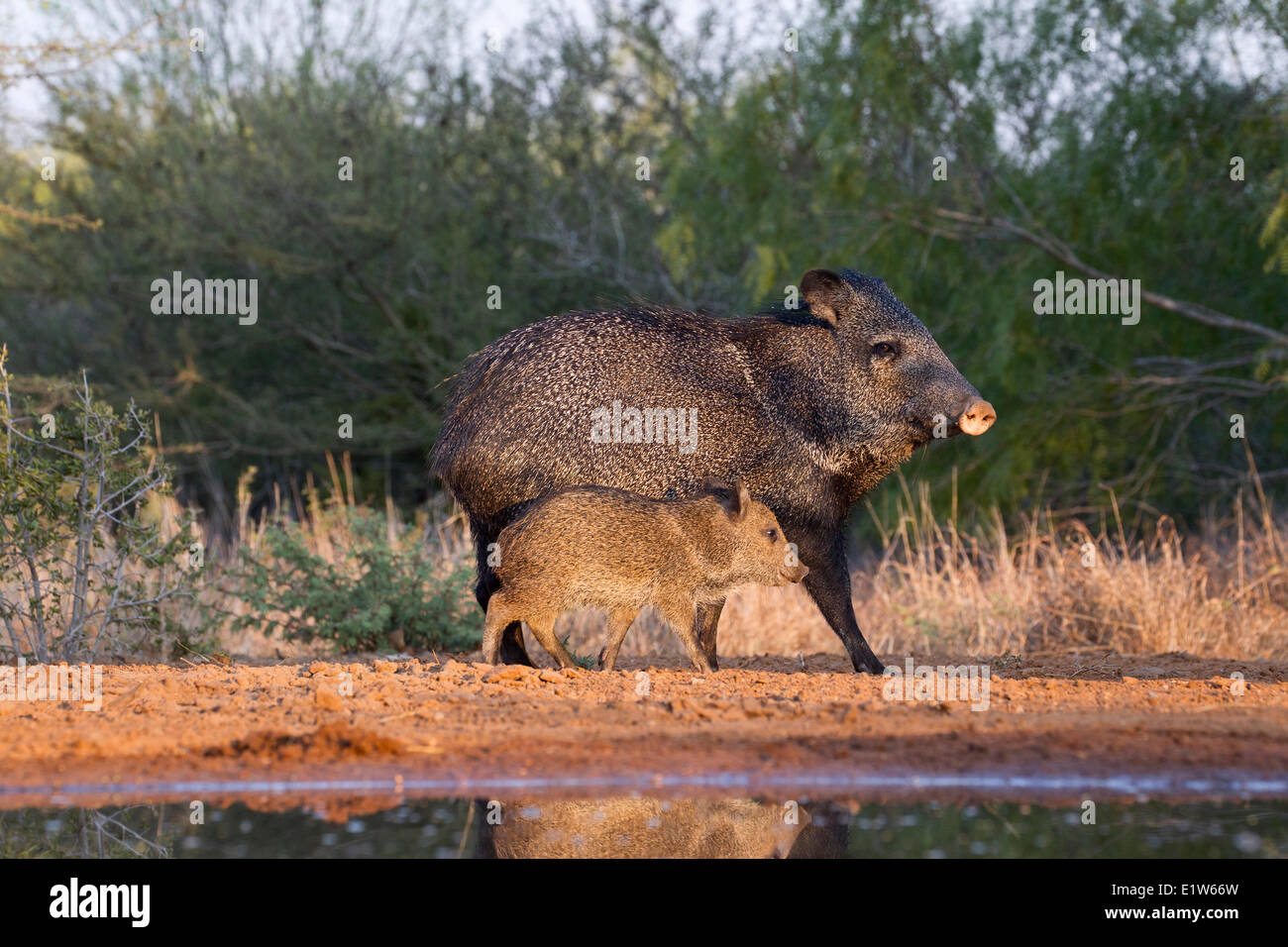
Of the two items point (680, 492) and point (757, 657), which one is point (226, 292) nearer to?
point (757, 657)

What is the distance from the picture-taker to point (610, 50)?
63.1 ft

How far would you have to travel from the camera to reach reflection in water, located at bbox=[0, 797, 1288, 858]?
12.5ft

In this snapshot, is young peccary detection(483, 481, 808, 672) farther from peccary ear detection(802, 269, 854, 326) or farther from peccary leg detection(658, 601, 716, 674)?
peccary ear detection(802, 269, 854, 326)

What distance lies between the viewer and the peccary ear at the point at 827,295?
23.4ft

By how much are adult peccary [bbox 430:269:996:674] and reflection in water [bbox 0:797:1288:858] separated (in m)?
2.52

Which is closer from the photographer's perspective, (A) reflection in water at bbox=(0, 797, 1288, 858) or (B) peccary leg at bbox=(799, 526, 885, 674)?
(A) reflection in water at bbox=(0, 797, 1288, 858)

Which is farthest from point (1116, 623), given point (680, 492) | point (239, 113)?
point (239, 113)

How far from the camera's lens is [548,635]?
6574mm

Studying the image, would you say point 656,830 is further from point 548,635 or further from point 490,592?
point 490,592

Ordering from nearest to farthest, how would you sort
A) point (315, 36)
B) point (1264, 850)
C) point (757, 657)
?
point (1264, 850) < point (757, 657) < point (315, 36)

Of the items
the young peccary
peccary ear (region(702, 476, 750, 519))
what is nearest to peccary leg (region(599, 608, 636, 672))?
the young peccary

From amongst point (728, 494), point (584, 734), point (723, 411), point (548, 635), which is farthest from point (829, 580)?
point (584, 734)
